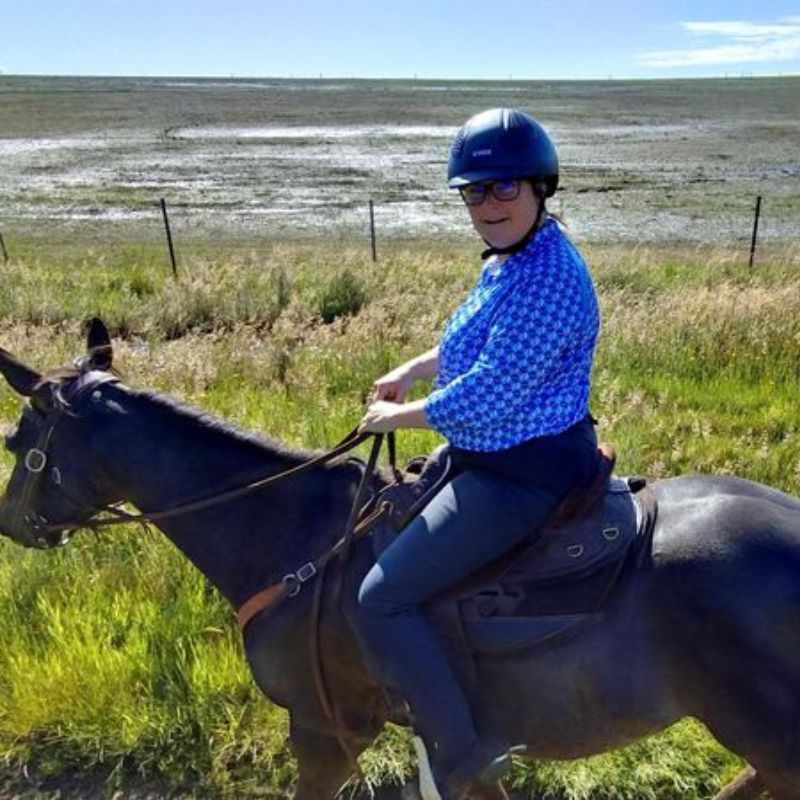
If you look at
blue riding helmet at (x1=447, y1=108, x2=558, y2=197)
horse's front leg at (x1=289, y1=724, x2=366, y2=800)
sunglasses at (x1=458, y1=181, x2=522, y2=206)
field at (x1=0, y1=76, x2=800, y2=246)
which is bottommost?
field at (x1=0, y1=76, x2=800, y2=246)

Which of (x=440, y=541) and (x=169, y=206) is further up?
(x=440, y=541)

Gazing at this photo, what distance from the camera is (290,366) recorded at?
30.3 ft

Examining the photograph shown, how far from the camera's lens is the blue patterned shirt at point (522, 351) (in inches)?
108

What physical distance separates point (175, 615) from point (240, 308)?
7882 millimetres

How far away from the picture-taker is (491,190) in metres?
2.85

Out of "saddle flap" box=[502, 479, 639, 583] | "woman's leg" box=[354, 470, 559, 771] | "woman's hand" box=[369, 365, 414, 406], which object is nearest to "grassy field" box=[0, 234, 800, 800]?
"woman's leg" box=[354, 470, 559, 771]

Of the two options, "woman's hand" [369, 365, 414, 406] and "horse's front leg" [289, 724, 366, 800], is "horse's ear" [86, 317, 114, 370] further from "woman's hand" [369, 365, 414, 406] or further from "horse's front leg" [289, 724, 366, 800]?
"horse's front leg" [289, 724, 366, 800]

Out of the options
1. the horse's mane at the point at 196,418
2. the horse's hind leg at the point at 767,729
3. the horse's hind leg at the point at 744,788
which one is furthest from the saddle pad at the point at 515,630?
the horse's hind leg at the point at 744,788

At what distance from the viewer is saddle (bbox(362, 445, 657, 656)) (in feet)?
9.82

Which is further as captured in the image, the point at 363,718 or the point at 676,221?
the point at 676,221

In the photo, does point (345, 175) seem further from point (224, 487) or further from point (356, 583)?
point (356, 583)

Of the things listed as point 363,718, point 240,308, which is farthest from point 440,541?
point 240,308

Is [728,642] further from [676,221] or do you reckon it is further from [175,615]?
[676,221]

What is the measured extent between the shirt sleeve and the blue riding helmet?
0.31m
